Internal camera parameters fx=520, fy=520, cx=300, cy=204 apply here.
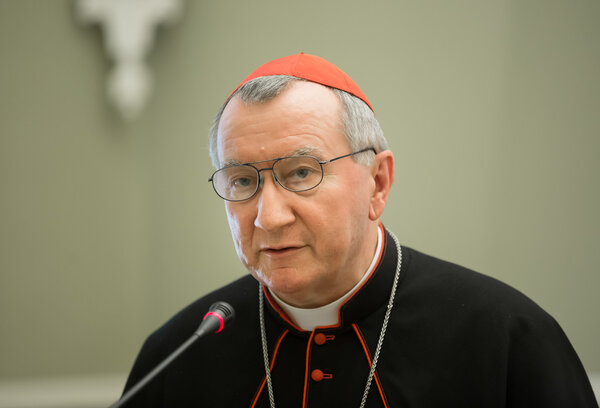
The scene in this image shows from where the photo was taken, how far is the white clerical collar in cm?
193

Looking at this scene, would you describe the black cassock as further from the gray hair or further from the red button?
→ the gray hair

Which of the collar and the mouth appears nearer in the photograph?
the mouth

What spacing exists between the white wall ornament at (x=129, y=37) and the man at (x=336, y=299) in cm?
190

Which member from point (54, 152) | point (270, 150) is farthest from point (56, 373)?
point (270, 150)

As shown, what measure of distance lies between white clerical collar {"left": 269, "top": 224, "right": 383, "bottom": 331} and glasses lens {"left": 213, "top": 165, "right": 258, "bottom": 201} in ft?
1.59

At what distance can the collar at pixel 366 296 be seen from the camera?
6.17 ft

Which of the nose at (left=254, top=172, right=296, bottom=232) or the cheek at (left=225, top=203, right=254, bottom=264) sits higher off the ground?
the nose at (left=254, top=172, right=296, bottom=232)

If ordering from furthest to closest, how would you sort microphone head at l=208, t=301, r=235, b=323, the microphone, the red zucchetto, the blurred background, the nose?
1. the blurred background
2. the red zucchetto
3. the nose
4. microphone head at l=208, t=301, r=235, b=323
5. the microphone

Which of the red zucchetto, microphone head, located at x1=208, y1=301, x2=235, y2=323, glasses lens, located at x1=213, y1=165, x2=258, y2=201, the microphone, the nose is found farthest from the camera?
the red zucchetto

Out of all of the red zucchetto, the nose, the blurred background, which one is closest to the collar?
the nose

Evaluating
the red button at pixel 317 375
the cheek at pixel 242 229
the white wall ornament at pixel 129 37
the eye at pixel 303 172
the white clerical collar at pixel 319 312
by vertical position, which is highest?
the white wall ornament at pixel 129 37

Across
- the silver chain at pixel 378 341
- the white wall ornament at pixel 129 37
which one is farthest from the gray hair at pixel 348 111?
the white wall ornament at pixel 129 37

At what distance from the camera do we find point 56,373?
368 centimetres

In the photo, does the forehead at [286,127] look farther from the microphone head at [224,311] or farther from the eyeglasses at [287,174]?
the microphone head at [224,311]
